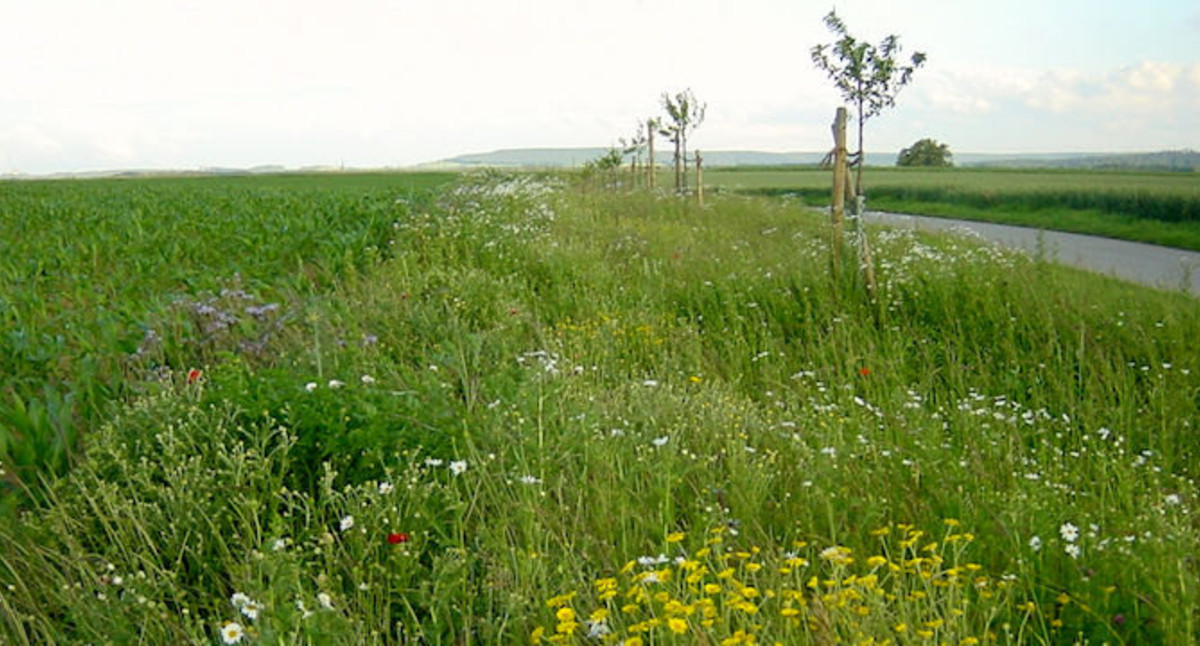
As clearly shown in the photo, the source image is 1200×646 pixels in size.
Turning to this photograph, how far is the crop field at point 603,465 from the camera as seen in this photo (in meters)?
3.31

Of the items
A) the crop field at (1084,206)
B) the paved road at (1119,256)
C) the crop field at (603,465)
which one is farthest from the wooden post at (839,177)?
the crop field at (1084,206)

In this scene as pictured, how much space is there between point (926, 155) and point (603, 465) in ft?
312

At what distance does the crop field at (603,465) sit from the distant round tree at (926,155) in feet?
286

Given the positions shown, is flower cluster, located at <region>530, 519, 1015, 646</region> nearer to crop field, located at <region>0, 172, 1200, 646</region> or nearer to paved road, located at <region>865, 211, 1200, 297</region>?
crop field, located at <region>0, 172, 1200, 646</region>

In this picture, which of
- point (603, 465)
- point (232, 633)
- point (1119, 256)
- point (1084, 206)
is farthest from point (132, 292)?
point (1084, 206)

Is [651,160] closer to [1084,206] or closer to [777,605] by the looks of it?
Result: [1084,206]

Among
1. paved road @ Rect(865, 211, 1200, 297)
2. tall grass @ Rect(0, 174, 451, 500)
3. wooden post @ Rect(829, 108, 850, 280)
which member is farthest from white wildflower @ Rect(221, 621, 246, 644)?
paved road @ Rect(865, 211, 1200, 297)

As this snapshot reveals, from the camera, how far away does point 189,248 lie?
12961 mm

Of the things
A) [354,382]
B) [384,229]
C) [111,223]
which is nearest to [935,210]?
[384,229]

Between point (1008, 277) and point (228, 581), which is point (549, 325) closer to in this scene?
point (1008, 277)

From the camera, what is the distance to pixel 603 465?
4461 mm

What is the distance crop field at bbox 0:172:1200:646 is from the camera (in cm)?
331

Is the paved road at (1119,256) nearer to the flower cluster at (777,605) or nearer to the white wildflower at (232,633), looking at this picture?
the flower cluster at (777,605)

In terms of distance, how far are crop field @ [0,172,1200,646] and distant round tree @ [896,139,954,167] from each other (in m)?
87.2
